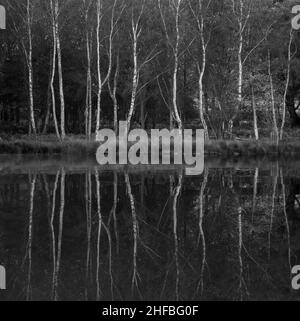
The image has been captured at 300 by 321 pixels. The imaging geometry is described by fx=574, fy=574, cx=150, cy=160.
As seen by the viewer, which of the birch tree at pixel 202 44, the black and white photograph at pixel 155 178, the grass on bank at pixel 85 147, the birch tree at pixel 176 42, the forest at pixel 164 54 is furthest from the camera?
the forest at pixel 164 54

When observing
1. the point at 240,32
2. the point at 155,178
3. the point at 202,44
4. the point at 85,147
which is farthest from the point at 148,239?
the point at 240,32

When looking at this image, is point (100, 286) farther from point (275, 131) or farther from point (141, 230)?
point (275, 131)

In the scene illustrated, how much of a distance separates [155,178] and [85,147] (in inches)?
426

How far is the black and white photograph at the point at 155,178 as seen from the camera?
7.00m

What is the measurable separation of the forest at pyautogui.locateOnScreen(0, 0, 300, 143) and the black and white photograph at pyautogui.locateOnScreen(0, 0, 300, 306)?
136mm

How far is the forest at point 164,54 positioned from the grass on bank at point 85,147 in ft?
5.08

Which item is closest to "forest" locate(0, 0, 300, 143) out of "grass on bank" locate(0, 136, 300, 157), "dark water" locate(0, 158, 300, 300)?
"grass on bank" locate(0, 136, 300, 157)

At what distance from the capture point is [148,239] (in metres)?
9.31

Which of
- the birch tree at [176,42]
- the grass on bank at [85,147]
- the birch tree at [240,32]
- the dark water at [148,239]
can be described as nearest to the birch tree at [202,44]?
the birch tree at [176,42]

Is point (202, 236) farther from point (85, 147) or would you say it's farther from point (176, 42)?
point (176, 42)

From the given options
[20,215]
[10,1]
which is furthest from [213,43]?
[20,215]

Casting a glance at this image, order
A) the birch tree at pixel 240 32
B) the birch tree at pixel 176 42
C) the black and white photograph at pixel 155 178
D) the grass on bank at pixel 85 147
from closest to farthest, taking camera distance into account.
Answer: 1. the black and white photograph at pixel 155 178
2. the grass on bank at pixel 85 147
3. the birch tree at pixel 176 42
4. the birch tree at pixel 240 32

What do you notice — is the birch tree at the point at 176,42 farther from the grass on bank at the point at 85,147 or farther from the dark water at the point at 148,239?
the dark water at the point at 148,239
